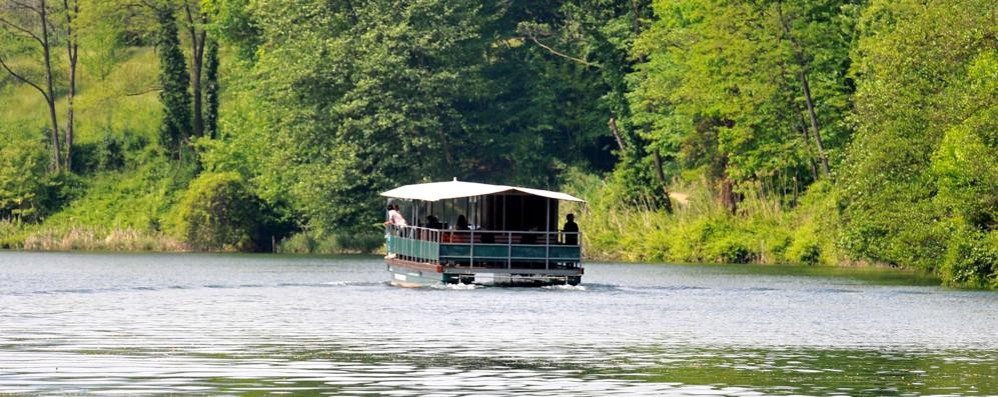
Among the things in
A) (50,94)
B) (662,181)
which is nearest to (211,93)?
(50,94)

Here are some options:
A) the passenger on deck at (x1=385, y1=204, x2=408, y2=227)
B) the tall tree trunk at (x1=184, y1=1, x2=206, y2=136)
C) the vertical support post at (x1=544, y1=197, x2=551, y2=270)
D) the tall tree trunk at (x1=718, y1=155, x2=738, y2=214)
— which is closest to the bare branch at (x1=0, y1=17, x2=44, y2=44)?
the tall tree trunk at (x1=184, y1=1, x2=206, y2=136)

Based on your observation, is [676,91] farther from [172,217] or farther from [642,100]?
[172,217]

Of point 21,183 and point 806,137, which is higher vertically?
point 806,137

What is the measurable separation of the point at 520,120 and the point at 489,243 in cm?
4950

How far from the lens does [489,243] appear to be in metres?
60.1

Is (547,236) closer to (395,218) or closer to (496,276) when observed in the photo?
(496,276)

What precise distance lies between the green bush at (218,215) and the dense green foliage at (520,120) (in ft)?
0.48

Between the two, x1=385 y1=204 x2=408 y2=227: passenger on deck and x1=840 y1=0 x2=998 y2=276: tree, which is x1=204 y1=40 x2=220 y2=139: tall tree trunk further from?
x1=840 y1=0 x2=998 y2=276: tree

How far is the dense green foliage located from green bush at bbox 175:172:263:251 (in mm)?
145

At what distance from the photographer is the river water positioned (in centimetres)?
2975

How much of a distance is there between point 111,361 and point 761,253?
5323cm

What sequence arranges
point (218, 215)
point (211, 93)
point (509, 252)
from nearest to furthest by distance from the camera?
1. point (509, 252)
2. point (218, 215)
3. point (211, 93)

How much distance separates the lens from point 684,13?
300ft

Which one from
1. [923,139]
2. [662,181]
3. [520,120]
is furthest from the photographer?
[520,120]
